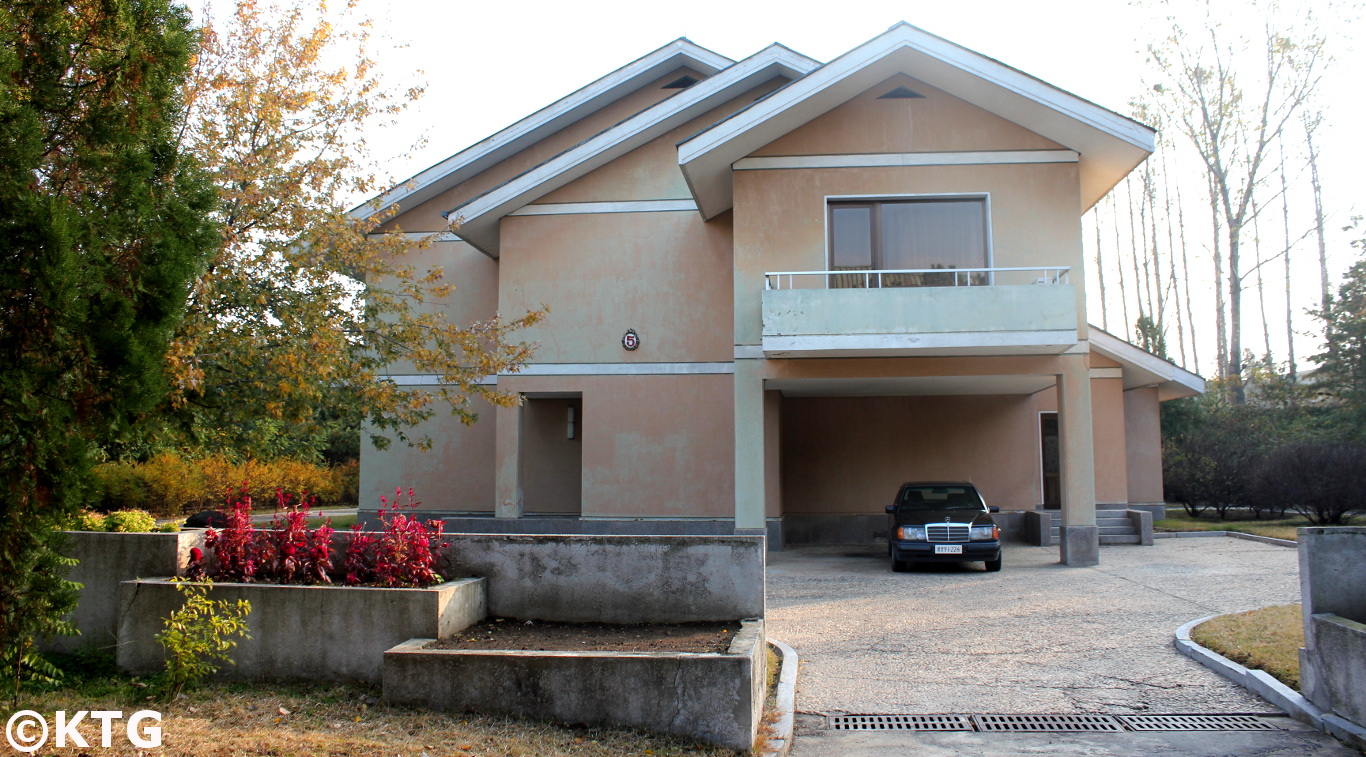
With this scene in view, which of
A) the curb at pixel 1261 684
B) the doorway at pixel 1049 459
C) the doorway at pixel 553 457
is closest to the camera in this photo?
the curb at pixel 1261 684

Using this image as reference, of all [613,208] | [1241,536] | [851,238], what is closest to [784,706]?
[851,238]

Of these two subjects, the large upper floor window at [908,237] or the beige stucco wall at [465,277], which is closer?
the large upper floor window at [908,237]

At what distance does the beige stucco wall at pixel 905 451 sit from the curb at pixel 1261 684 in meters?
10.3

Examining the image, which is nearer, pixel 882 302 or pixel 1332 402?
pixel 882 302

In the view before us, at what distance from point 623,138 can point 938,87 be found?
5.74m

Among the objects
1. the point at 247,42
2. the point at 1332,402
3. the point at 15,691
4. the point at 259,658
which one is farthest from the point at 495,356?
the point at 1332,402

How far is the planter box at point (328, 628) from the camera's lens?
641 centimetres

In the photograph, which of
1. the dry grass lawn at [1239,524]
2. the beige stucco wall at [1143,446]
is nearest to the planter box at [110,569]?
the dry grass lawn at [1239,524]

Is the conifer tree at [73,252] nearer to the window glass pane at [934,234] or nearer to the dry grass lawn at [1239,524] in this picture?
the window glass pane at [934,234]

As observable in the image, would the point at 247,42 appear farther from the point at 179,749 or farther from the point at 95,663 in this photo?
the point at 179,749

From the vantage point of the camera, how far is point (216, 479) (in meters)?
25.2

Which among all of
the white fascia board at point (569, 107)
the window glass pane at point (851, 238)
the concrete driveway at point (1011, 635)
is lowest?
the concrete driveway at point (1011, 635)

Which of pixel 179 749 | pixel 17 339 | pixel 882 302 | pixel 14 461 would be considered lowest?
pixel 179 749

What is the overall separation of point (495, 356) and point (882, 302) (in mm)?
6034
